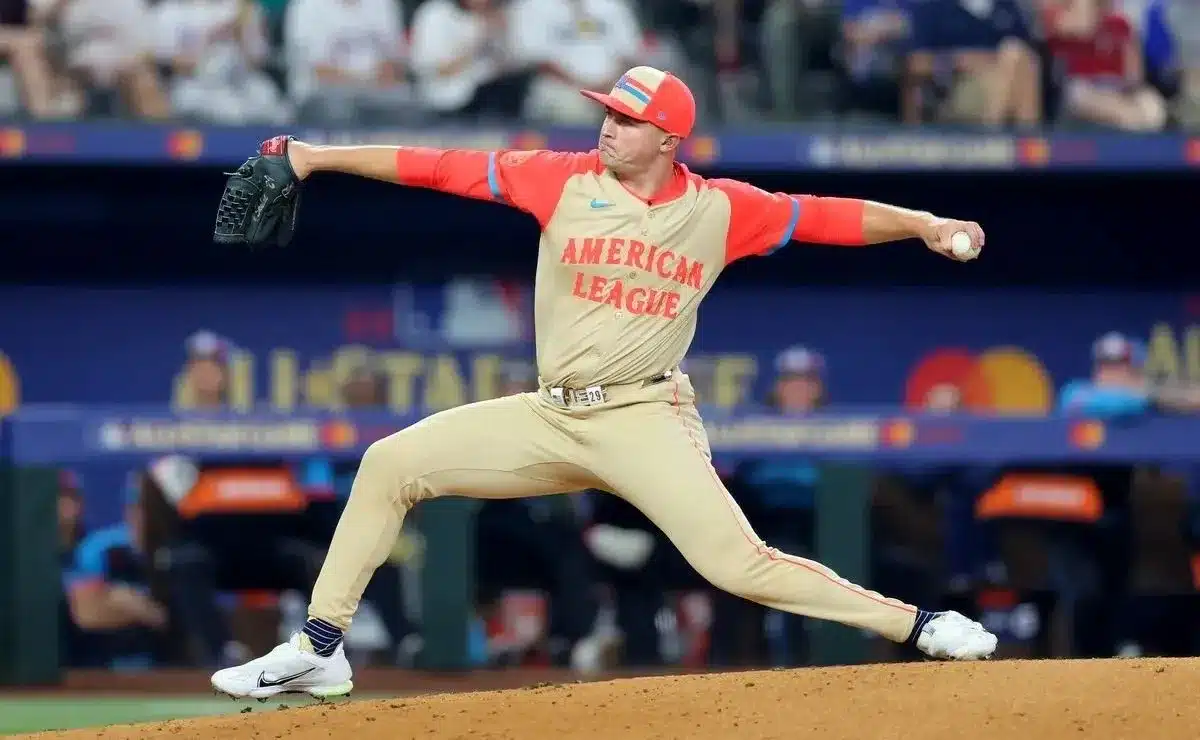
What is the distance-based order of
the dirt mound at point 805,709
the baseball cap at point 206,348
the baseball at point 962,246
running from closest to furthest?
the dirt mound at point 805,709 < the baseball at point 962,246 < the baseball cap at point 206,348

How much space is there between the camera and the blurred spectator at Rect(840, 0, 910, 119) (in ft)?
33.4

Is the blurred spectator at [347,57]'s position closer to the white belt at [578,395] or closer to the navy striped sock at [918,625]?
the white belt at [578,395]

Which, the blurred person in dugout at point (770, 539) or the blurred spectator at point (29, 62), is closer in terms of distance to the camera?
the blurred person in dugout at point (770, 539)

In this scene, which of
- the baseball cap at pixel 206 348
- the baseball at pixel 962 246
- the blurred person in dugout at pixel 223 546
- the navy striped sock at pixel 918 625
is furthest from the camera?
the baseball cap at pixel 206 348

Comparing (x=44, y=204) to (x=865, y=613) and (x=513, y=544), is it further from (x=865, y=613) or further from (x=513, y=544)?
(x=865, y=613)

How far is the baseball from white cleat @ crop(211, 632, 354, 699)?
1.92 meters

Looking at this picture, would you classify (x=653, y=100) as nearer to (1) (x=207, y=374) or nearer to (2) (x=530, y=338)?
(1) (x=207, y=374)

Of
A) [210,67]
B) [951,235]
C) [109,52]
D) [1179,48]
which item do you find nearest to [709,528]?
[951,235]

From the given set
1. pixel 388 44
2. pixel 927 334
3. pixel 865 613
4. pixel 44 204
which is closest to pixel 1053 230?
pixel 927 334

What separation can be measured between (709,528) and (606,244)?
2.55 ft

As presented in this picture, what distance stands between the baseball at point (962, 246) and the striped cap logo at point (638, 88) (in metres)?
0.86

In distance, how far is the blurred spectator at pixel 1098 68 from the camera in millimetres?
10218

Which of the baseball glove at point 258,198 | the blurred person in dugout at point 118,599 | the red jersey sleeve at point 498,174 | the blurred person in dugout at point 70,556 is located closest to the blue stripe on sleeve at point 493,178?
the red jersey sleeve at point 498,174

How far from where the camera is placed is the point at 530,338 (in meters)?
11.1
